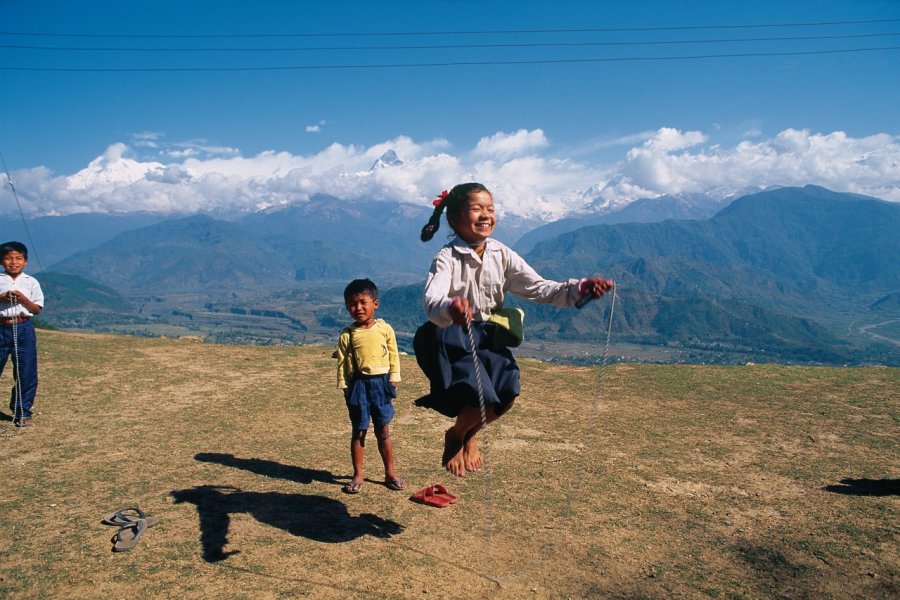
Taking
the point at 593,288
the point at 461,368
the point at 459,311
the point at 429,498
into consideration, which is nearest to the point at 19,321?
the point at 429,498

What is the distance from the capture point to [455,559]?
184 inches

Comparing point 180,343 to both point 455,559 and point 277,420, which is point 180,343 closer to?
point 277,420

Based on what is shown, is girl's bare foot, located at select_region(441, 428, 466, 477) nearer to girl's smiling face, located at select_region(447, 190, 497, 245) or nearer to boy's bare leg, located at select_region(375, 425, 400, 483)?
boy's bare leg, located at select_region(375, 425, 400, 483)

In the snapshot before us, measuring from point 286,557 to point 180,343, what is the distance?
38.4 feet

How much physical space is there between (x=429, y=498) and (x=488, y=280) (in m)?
2.46

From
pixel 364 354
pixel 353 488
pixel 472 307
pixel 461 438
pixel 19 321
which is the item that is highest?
pixel 472 307

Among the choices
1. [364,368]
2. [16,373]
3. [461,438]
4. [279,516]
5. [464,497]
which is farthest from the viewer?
[16,373]

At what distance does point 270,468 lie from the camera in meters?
6.74

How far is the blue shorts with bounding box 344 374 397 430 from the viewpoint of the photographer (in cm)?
593

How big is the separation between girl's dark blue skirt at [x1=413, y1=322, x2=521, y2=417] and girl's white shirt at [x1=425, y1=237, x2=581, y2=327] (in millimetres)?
249

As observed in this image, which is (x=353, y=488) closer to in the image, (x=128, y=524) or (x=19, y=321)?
(x=128, y=524)

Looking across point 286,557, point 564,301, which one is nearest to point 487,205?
point 564,301

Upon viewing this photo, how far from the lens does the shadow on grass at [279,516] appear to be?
16.2 feet

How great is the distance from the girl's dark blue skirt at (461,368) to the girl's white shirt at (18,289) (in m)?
6.14
